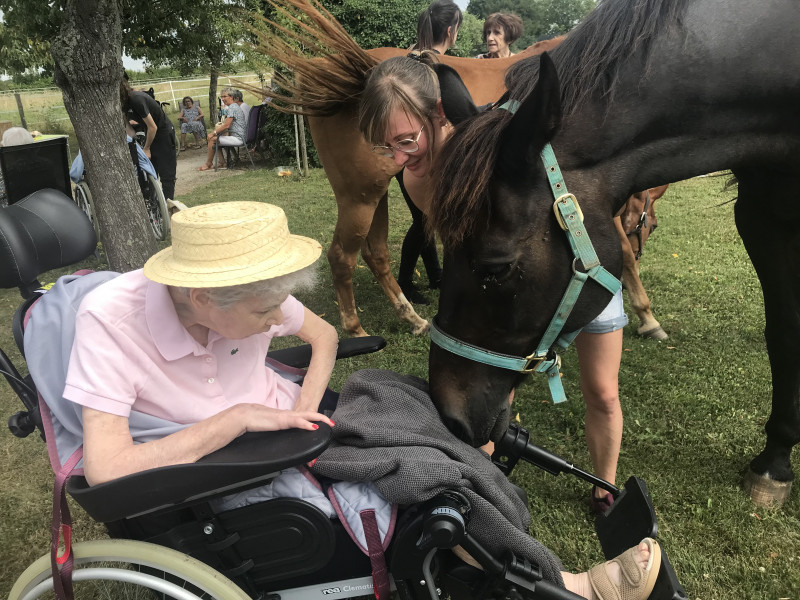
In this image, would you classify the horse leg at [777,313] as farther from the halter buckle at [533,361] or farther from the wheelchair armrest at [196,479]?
the wheelchair armrest at [196,479]

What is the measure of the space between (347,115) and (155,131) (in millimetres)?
4271

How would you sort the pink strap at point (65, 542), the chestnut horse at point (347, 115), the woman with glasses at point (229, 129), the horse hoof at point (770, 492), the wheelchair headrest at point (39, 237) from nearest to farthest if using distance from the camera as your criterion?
the pink strap at point (65, 542), the wheelchair headrest at point (39, 237), the horse hoof at point (770, 492), the chestnut horse at point (347, 115), the woman with glasses at point (229, 129)

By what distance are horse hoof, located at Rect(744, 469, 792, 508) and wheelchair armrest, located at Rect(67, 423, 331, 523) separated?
6.92 ft

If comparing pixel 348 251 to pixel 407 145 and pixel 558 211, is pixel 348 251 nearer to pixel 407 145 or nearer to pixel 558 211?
pixel 407 145

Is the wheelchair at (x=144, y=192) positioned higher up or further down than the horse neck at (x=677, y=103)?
further down

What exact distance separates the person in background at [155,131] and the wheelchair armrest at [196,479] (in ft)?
21.0

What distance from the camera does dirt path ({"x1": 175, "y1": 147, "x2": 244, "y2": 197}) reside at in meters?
10.4

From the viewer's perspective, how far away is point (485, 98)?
3.78m

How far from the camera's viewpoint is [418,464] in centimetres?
140

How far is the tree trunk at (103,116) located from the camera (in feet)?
10.9

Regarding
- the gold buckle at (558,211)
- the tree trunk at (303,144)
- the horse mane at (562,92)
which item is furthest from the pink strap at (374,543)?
the tree trunk at (303,144)

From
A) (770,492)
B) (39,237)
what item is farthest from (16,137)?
(770,492)

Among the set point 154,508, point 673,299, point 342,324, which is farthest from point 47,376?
point 673,299

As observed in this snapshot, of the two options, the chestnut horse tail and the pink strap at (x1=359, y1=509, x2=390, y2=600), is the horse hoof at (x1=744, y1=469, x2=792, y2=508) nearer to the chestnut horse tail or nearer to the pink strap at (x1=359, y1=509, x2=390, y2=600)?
the pink strap at (x1=359, y1=509, x2=390, y2=600)
